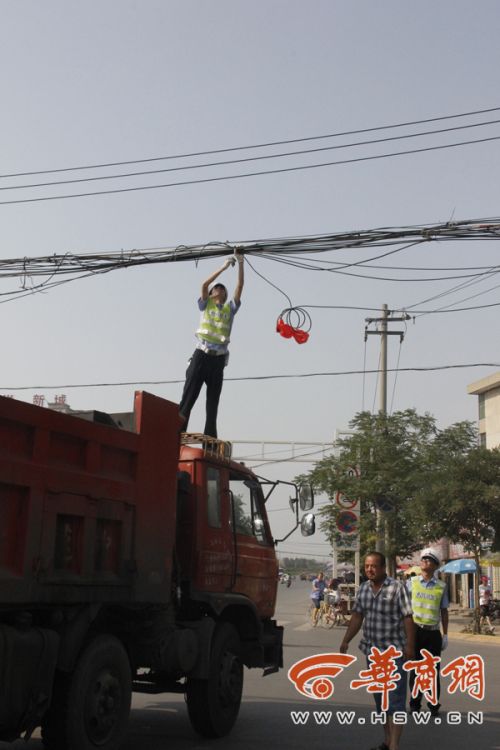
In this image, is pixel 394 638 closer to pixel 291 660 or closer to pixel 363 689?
pixel 363 689

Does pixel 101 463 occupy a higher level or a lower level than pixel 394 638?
higher

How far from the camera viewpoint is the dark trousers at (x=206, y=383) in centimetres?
1052

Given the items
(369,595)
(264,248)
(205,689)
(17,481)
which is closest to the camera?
(17,481)

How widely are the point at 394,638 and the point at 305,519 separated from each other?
221 cm

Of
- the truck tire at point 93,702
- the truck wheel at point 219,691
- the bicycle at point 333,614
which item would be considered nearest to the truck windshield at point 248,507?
the truck wheel at point 219,691

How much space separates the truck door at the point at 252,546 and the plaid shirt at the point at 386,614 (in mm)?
1775

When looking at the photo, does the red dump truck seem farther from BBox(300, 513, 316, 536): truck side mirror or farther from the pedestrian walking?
the pedestrian walking

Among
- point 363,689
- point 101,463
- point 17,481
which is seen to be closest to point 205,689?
point 101,463

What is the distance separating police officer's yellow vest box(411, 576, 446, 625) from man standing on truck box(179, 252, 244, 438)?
2837 millimetres

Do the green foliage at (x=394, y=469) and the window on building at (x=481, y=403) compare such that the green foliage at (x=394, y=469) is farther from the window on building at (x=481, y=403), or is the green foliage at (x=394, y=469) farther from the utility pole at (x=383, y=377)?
A: the window on building at (x=481, y=403)

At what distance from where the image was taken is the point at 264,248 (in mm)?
12758

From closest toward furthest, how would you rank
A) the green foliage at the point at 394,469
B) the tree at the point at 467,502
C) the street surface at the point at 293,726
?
the street surface at the point at 293,726 → the tree at the point at 467,502 → the green foliage at the point at 394,469

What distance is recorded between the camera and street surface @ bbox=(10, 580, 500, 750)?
831cm

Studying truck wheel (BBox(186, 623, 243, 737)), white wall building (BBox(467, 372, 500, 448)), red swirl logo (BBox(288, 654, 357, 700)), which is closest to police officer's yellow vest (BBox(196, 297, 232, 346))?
truck wheel (BBox(186, 623, 243, 737))
